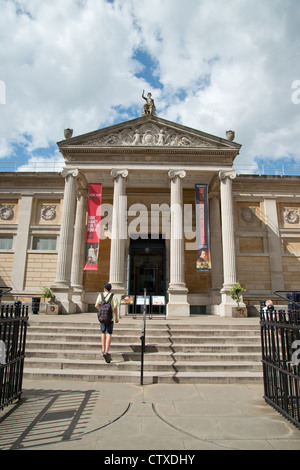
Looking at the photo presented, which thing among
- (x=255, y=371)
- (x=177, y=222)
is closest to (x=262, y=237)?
(x=177, y=222)

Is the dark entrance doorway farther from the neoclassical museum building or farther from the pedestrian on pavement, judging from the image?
the pedestrian on pavement

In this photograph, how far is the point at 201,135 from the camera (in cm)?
1655

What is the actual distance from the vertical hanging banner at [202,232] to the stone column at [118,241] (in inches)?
153

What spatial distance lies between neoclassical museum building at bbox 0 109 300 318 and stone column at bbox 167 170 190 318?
51mm

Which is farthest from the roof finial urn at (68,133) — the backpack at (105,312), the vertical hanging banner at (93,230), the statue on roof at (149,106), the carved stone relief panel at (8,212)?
the backpack at (105,312)

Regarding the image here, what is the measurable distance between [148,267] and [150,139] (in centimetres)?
763

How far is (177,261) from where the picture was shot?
15.2 meters

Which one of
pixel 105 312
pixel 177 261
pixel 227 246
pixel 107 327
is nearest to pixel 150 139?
pixel 177 261

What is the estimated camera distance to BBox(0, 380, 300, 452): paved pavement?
3404mm

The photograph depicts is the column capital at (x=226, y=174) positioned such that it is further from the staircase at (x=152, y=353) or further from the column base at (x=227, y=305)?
the staircase at (x=152, y=353)

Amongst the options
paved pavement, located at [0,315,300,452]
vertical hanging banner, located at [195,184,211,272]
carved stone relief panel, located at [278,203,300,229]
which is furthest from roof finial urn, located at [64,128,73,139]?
paved pavement, located at [0,315,300,452]

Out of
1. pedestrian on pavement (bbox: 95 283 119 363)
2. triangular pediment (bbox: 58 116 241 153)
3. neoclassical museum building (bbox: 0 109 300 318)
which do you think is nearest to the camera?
pedestrian on pavement (bbox: 95 283 119 363)

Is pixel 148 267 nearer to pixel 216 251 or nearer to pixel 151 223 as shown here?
pixel 151 223

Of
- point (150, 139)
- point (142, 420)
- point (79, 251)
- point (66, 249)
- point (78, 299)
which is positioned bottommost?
point (142, 420)
